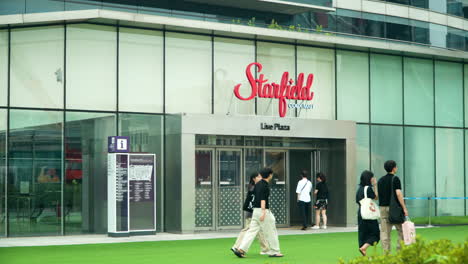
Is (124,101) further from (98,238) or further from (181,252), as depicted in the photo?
(181,252)

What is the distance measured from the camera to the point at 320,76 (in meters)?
27.0

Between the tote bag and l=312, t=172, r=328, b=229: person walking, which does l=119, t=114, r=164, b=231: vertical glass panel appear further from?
the tote bag

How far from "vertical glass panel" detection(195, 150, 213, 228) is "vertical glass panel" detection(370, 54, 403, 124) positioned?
7.23 meters

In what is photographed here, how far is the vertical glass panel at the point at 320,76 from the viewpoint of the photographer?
87.5 feet

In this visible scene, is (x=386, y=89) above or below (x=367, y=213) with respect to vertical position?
above

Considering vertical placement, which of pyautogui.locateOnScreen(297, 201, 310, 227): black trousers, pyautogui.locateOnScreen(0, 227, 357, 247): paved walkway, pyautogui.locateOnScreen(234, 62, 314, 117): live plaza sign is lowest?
pyautogui.locateOnScreen(0, 227, 357, 247): paved walkway

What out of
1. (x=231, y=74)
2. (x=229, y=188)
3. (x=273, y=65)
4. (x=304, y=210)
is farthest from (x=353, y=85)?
(x=229, y=188)

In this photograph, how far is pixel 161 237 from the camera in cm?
2139

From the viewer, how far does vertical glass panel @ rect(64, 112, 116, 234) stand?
2184 centimetres

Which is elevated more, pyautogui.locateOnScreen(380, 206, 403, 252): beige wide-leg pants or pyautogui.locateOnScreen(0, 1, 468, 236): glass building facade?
pyautogui.locateOnScreen(0, 1, 468, 236): glass building facade

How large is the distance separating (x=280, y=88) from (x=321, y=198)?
12.5 feet

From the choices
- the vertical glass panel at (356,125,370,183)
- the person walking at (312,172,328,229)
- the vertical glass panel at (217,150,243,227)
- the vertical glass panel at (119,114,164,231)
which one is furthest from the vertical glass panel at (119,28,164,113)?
the vertical glass panel at (356,125,370,183)

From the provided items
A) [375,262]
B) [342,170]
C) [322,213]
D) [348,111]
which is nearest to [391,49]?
[348,111]

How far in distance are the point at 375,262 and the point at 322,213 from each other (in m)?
19.2
